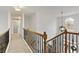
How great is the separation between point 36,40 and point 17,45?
0.28 metres

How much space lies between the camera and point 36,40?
6.04 ft

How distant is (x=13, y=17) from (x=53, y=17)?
1.82 ft

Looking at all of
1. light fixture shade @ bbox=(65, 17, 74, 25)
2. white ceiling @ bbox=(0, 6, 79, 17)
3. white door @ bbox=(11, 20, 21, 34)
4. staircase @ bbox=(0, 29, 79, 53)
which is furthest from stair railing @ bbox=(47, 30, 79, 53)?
white door @ bbox=(11, 20, 21, 34)

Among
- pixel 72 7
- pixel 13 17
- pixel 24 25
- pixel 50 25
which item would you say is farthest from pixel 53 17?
pixel 13 17

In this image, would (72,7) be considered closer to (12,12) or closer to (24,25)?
(24,25)

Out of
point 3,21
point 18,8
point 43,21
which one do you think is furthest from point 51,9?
point 3,21

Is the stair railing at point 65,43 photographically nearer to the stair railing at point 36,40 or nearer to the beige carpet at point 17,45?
the stair railing at point 36,40

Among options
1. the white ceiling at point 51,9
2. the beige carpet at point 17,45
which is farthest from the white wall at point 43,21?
the beige carpet at point 17,45

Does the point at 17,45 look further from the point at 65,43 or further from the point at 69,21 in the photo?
the point at 69,21

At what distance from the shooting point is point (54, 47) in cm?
179

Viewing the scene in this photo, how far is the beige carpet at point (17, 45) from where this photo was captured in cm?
174

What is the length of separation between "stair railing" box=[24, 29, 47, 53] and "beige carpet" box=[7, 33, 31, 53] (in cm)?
7

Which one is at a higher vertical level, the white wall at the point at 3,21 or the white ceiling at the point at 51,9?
the white ceiling at the point at 51,9

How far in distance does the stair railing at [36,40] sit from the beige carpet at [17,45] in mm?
74
